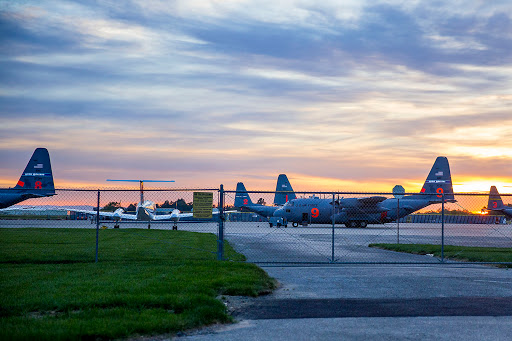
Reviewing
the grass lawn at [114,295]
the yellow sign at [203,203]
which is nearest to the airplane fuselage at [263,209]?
the yellow sign at [203,203]

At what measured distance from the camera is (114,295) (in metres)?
8.74

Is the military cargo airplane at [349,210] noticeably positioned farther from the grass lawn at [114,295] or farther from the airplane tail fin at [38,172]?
the grass lawn at [114,295]

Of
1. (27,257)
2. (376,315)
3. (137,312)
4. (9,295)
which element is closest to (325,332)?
(376,315)

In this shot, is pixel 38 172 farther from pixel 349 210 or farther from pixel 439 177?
pixel 439 177

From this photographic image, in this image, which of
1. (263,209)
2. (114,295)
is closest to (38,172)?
(263,209)

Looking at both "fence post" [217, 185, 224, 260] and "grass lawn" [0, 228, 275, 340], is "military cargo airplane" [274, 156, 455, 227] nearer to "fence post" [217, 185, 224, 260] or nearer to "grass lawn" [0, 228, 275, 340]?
"fence post" [217, 185, 224, 260]

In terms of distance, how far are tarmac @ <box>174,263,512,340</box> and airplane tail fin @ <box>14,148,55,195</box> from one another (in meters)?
34.5

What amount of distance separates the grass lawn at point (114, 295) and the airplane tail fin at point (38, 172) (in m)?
30.0

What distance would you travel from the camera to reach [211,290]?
952 cm

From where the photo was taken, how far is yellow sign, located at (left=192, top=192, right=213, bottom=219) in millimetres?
14594

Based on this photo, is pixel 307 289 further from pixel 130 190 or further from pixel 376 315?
pixel 130 190

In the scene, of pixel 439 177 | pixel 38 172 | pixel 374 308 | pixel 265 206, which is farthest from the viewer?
pixel 265 206

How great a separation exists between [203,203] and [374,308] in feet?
23.4

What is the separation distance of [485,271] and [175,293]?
9.05m
